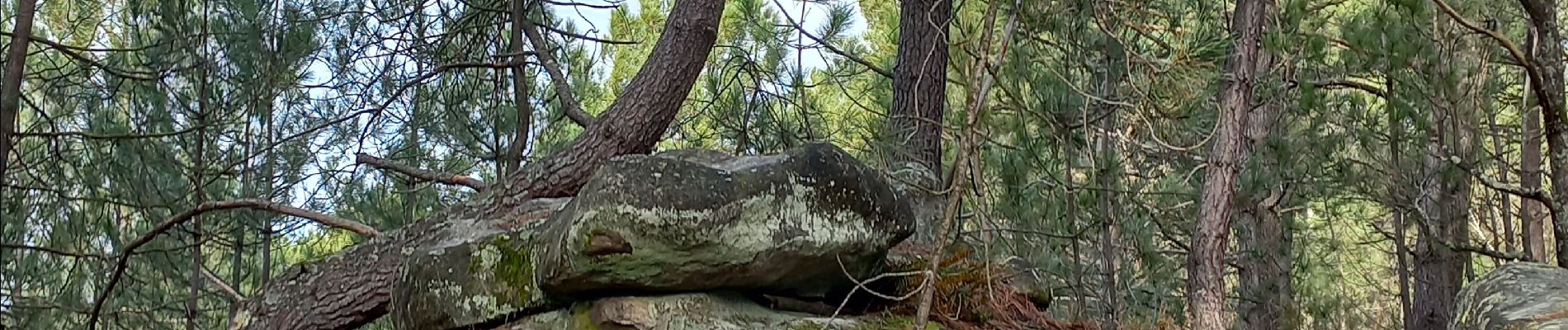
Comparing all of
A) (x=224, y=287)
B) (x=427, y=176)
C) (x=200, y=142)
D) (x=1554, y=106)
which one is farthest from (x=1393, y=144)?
(x=200, y=142)

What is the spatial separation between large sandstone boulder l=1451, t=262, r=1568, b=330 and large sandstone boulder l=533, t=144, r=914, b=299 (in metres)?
1.45

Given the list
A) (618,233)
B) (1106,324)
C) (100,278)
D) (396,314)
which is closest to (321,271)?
(396,314)

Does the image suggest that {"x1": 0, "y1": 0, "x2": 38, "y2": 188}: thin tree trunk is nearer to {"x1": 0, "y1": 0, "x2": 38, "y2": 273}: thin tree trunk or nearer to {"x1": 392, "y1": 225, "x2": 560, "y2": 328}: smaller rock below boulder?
{"x1": 0, "y1": 0, "x2": 38, "y2": 273}: thin tree trunk

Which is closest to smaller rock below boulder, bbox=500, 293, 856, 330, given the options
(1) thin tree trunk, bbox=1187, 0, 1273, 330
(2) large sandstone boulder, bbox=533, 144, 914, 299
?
(2) large sandstone boulder, bbox=533, 144, 914, 299

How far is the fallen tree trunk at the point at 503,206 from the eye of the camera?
3695 millimetres

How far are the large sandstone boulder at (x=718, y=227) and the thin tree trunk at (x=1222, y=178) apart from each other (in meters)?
0.93

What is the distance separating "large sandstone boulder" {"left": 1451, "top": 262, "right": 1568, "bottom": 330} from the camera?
8.68ft

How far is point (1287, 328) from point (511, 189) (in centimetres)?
485

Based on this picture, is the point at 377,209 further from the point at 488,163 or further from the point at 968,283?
the point at 968,283

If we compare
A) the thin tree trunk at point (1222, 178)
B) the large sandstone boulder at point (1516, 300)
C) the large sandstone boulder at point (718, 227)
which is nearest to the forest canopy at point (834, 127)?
the thin tree trunk at point (1222, 178)

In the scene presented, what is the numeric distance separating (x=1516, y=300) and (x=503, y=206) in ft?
9.42

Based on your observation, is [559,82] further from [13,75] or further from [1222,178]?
[1222,178]

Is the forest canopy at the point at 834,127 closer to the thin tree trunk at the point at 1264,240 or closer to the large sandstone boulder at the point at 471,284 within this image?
the thin tree trunk at the point at 1264,240

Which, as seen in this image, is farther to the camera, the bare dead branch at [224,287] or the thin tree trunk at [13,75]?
the bare dead branch at [224,287]
